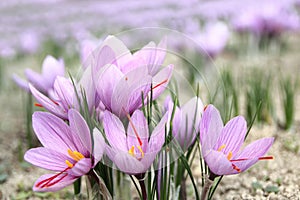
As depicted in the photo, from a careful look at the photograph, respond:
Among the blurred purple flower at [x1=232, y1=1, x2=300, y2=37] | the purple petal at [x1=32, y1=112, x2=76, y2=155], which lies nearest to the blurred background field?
the blurred purple flower at [x1=232, y1=1, x2=300, y2=37]

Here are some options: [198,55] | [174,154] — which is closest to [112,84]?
[174,154]

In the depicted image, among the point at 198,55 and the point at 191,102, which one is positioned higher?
the point at 198,55

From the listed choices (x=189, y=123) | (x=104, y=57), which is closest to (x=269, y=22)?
(x=189, y=123)

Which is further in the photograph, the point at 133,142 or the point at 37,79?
the point at 37,79

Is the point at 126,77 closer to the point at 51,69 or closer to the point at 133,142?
the point at 133,142

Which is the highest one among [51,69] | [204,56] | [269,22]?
[269,22]

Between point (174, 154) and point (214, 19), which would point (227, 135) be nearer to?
point (174, 154)
